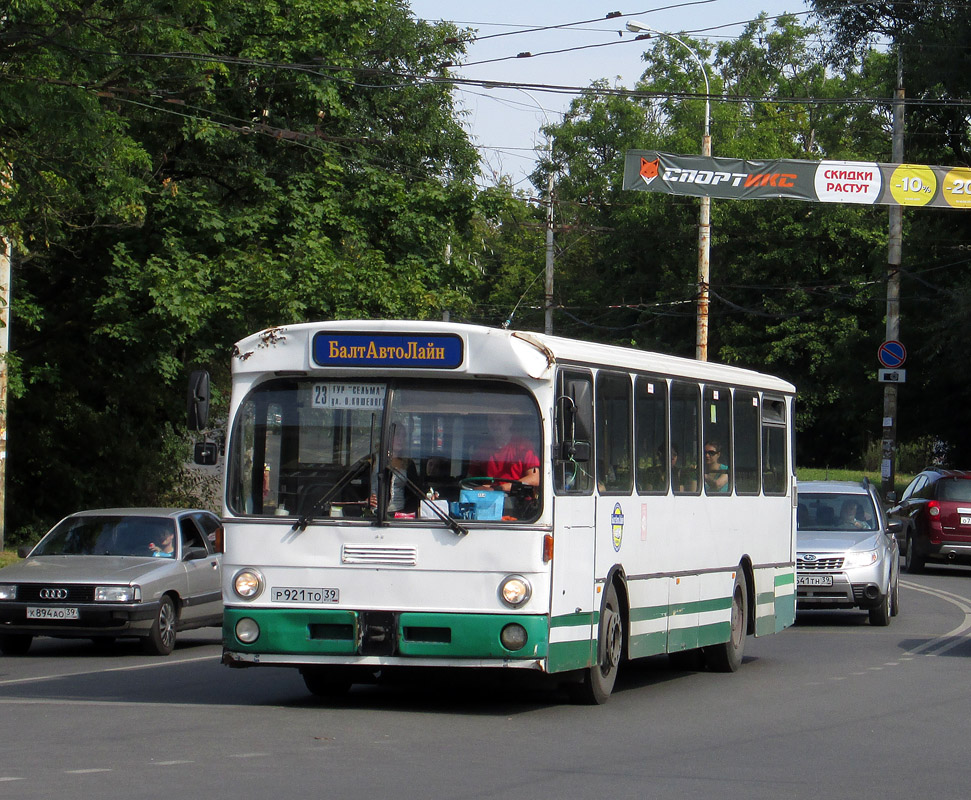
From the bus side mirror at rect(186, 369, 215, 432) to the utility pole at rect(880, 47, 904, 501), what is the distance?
3255 centimetres

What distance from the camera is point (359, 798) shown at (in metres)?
7.61

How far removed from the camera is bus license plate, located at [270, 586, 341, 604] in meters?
A: 10.9

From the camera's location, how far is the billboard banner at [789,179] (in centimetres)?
3000

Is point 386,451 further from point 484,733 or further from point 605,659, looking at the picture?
point 605,659

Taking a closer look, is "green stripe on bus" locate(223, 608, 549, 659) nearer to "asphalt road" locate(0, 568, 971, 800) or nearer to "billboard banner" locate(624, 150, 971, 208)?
"asphalt road" locate(0, 568, 971, 800)

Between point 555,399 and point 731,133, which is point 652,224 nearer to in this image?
point 731,133

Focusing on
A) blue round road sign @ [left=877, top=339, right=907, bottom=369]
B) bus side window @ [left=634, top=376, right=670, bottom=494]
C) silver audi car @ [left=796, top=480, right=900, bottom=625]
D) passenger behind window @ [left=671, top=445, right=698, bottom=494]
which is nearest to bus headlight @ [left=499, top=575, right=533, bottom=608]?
bus side window @ [left=634, top=376, right=670, bottom=494]

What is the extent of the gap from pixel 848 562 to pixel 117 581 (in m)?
8.90

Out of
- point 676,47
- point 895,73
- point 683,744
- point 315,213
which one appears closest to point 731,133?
point 676,47

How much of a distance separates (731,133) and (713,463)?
60807 mm

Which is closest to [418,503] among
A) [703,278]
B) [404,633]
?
[404,633]

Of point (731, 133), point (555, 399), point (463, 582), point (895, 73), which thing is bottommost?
point (463, 582)

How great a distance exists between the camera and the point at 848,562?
19734 millimetres

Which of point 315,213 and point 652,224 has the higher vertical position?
point 652,224
